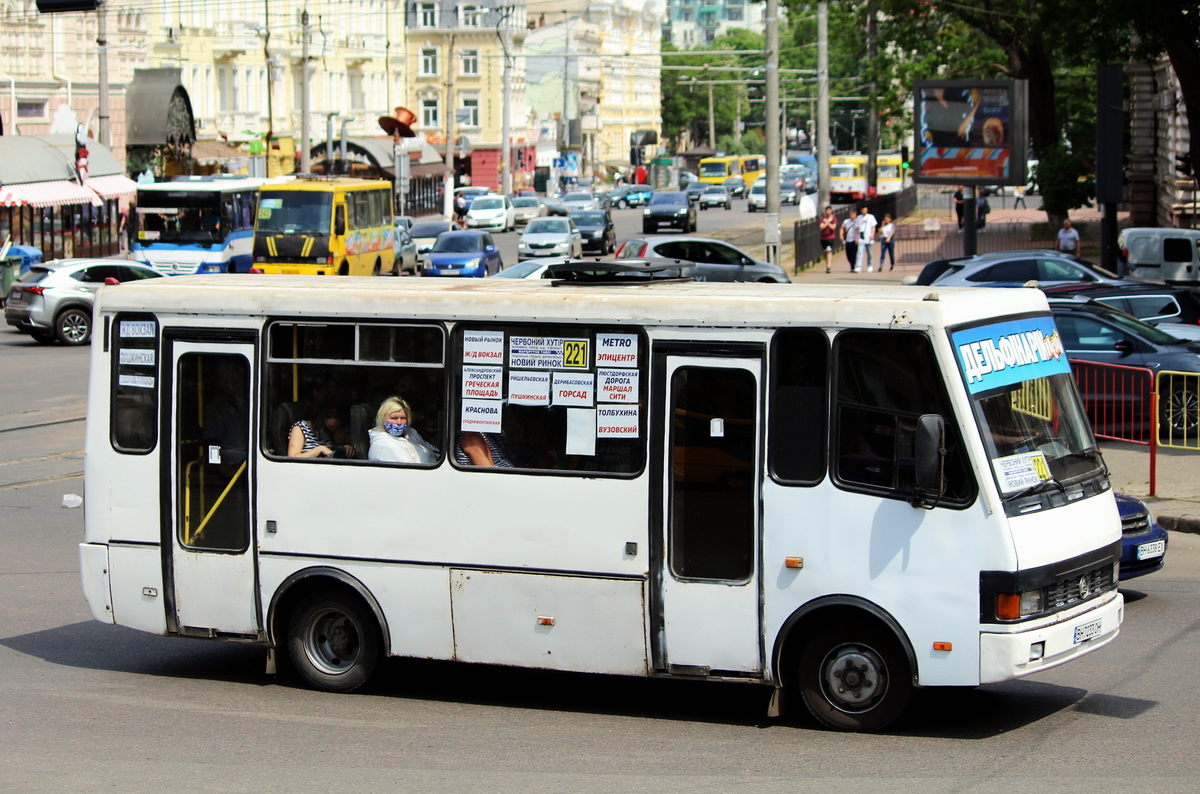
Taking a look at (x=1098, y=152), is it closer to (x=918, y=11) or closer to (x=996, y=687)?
(x=996, y=687)

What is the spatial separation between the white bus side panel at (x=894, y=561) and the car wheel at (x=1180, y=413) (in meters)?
9.38

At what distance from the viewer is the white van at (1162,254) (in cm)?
2628

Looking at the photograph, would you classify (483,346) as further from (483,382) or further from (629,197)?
(629,197)

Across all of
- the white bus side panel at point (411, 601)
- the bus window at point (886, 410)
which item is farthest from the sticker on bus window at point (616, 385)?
the white bus side panel at point (411, 601)

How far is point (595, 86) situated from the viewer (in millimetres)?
129250

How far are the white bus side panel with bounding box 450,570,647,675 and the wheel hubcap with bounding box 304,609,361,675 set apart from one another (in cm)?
78

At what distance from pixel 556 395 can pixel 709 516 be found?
102 cm

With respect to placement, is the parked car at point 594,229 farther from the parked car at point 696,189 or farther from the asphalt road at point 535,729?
the asphalt road at point 535,729

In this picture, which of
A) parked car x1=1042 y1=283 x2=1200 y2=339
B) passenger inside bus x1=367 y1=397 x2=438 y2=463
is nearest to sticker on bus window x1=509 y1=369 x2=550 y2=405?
passenger inside bus x1=367 y1=397 x2=438 y2=463

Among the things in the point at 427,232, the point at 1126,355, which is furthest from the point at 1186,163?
the point at 427,232

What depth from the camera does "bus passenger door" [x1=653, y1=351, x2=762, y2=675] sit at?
740cm

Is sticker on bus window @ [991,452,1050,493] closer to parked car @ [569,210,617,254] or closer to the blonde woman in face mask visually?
the blonde woman in face mask

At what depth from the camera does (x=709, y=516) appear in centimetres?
748

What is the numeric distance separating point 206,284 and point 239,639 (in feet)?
6.76
